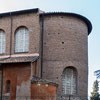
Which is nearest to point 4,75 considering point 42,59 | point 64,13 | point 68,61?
point 42,59

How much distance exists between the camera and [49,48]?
95.8 feet

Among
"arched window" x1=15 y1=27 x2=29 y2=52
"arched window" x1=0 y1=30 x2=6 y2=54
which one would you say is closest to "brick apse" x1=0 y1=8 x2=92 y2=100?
"arched window" x1=15 y1=27 x2=29 y2=52

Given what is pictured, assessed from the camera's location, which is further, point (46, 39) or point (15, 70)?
point (46, 39)

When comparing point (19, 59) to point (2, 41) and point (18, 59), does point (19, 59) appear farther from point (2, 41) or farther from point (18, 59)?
point (2, 41)

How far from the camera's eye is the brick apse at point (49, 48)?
28.4 meters

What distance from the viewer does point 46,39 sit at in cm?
2944

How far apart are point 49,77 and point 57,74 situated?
71cm

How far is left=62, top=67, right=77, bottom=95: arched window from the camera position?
29.0m

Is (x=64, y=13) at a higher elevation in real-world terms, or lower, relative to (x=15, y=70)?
higher

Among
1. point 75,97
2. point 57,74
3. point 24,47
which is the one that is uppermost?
point 24,47

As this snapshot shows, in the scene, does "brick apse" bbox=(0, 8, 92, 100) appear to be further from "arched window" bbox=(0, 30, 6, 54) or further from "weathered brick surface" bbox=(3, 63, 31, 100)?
"arched window" bbox=(0, 30, 6, 54)

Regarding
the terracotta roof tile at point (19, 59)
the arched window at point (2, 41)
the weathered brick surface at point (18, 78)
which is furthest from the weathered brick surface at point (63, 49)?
the arched window at point (2, 41)

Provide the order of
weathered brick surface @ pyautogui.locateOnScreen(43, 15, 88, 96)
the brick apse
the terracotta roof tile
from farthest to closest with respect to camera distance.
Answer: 1. weathered brick surface @ pyautogui.locateOnScreen(43, 15, 88, 96)
2. the brick apse
3. the terracotta roof tile

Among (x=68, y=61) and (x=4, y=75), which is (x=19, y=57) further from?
(x=68, y=61)
